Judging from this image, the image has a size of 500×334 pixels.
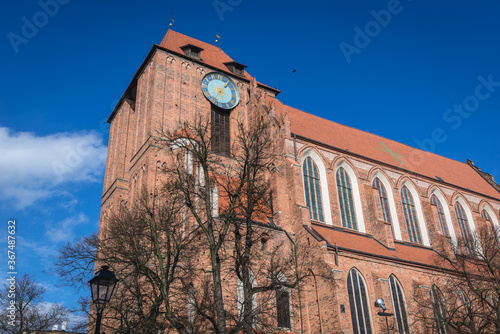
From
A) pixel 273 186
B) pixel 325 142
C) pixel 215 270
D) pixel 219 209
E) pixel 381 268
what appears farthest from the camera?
pixel 325 142

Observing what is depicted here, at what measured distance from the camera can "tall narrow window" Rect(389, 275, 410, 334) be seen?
2264 cm

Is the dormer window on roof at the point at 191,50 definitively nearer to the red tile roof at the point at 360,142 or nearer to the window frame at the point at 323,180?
the red tile roof at the point at 360,142

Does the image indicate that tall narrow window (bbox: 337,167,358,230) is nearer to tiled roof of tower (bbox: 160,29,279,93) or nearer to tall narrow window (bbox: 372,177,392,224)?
tall narrow window (bbox: 372,177,392,224)

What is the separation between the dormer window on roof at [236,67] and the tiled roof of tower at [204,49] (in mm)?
403

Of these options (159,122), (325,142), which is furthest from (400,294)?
(159,122)

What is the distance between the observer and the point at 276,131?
27.1 m

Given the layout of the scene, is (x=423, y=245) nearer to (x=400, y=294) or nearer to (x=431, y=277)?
(x=431, y=277)

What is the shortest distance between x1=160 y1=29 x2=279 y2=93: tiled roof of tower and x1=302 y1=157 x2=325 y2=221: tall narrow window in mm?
7998

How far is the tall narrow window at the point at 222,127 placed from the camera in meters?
27.2

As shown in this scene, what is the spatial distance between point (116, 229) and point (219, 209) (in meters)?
4.55

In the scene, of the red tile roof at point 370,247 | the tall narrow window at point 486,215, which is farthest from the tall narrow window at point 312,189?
the tall narrow window at point 486,215

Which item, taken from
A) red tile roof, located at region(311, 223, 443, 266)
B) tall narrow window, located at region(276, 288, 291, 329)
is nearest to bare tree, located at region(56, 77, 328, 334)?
tall narrow window, located at region(276, 288, 291, 329)

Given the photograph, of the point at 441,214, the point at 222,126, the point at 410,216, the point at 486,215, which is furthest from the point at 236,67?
the point at 486,215

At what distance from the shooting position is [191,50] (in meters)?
29.3
